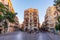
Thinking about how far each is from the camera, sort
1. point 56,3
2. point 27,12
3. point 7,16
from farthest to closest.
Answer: point 27,12 → point 7,16 → point 56,3

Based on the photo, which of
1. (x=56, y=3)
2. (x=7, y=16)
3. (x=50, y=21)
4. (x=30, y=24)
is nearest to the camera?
(x=56, y=3)

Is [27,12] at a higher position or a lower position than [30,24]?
higher

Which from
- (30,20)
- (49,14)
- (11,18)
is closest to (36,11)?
(30,20)

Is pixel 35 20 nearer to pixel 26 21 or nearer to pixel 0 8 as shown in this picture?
pixel 26 21

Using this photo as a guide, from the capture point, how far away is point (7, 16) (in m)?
39.0

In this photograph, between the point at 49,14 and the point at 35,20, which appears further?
the point at 35,20

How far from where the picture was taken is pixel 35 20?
130 m

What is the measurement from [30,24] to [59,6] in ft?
311

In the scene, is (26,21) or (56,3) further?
(26,21)

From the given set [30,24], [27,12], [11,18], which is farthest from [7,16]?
[27,12]

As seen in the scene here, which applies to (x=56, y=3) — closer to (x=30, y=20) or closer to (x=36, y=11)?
(x=30, y=20)

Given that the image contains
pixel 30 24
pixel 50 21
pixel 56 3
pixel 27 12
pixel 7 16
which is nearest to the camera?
pixel 56 3

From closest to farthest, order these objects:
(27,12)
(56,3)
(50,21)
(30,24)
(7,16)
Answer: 1. (56,3)
2. (7,16)
3. (50,21)
4. (30,24)
5. (27,12)

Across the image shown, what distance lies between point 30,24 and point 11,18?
85.0 m
